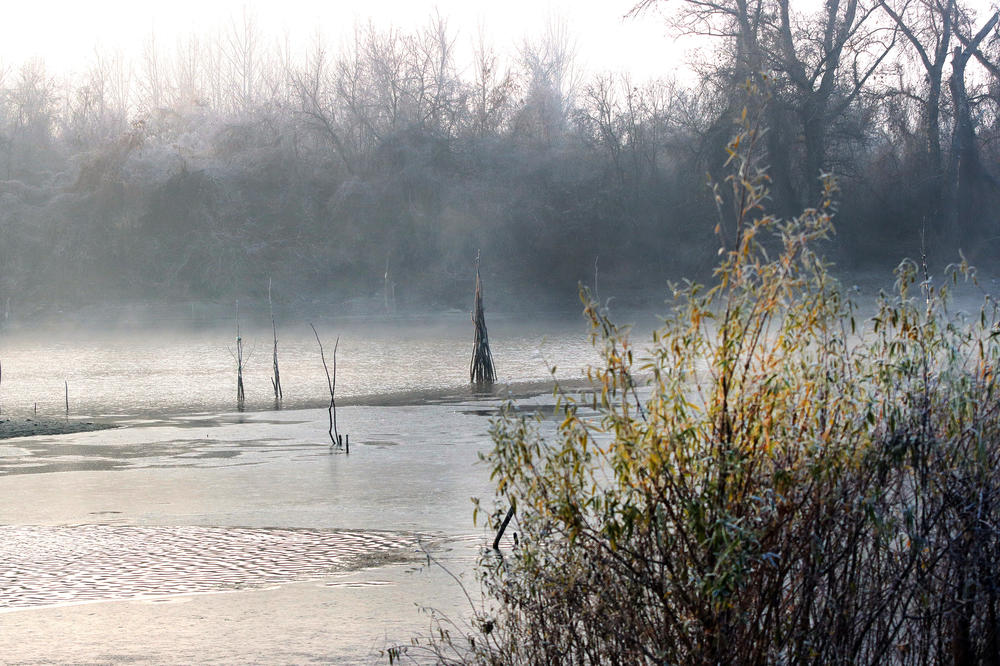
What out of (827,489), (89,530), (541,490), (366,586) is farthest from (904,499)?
(89,530)

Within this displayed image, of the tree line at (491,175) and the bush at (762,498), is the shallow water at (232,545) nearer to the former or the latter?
the bush at (762,498)

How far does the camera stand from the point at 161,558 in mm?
7590

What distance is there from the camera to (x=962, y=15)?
39.4 metres

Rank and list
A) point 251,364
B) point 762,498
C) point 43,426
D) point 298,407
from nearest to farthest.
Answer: point 762,498 < point 43,426 < point 298,407 < point 251,364

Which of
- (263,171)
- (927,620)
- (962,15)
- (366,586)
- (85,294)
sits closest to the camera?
(927,620)

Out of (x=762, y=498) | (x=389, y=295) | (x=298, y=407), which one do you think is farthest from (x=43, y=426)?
(x=389, y=295)

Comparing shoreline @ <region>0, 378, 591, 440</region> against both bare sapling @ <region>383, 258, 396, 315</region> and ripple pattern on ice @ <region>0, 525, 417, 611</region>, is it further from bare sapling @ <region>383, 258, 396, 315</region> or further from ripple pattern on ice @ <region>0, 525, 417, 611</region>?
bare sapling @ <region>383, 258, 396, 315</region>

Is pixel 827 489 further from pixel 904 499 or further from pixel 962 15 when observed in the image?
pixel 962 15

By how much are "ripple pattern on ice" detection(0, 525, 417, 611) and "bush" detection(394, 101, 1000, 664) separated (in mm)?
3214

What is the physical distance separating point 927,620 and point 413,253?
43478 millimetres

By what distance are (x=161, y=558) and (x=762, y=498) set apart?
5.09 metres

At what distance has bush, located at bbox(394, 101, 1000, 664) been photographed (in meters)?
3.63

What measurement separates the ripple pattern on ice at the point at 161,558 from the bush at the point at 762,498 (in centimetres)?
321

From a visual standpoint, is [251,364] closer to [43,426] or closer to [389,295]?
[43,426]
